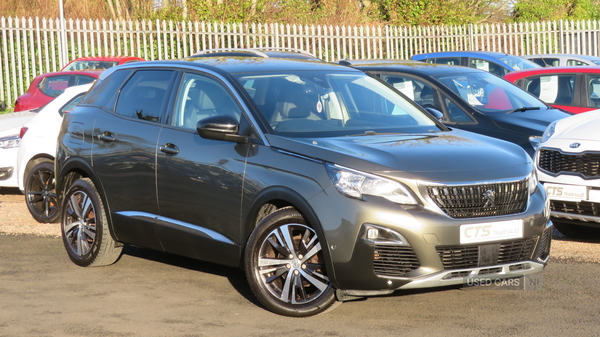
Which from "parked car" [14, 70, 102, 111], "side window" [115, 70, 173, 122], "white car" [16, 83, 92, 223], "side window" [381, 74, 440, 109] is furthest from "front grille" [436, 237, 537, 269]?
"parked car" [14, 70, 102, 111]

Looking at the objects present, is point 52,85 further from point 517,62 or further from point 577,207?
point 577,207

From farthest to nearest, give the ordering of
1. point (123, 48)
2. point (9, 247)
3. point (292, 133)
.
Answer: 1. point (123, 48)
2. point (9, 247)
3. point (292, 133)

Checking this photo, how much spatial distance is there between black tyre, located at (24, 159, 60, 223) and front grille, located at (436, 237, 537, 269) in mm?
5578

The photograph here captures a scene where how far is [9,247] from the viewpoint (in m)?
7.96

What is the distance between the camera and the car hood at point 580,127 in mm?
7289

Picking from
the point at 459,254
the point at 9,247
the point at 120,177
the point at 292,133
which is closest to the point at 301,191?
the point at 292,133

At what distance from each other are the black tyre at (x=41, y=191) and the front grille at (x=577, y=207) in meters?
5.32

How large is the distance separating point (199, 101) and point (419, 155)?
1825 millimetres

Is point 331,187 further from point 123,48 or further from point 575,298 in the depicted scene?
point 123,48

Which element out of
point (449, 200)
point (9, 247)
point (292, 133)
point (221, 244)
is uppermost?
point (292, 133)

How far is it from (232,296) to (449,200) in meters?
1.82

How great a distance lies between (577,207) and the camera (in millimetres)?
7094

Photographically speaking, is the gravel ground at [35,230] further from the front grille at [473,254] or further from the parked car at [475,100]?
the front grille at [473,254]

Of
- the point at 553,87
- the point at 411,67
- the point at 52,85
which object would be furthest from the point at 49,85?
the point at 553,87
